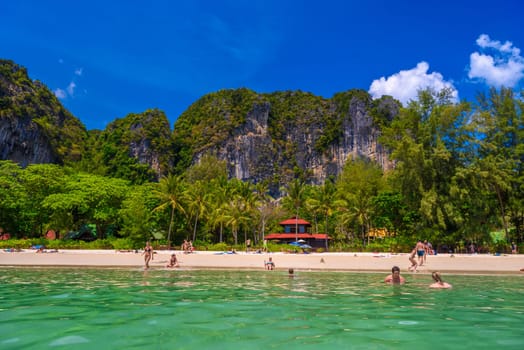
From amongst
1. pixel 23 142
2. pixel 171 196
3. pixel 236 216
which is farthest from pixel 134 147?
pixel 236 216

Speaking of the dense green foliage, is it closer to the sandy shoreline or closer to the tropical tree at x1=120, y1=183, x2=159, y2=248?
the tropical tree at x1=120, y1=183, x2=159, y2=248

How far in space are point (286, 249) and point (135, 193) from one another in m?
24.1

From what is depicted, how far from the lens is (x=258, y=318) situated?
29.9 ft

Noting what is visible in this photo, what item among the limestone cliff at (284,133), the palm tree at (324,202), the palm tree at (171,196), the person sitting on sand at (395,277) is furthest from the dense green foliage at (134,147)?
the person sitting on sand at (395,277)

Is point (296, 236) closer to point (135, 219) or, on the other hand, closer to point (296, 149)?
point (135, 219)

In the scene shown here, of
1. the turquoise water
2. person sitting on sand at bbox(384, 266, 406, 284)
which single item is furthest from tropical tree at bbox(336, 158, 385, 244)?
the turquoise water

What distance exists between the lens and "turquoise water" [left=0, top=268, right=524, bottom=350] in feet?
22.5

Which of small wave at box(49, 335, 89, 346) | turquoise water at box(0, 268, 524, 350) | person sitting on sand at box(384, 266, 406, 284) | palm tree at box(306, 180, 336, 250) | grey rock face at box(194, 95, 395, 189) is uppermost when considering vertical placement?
grey rock face at box(194, 95, 395, 189)

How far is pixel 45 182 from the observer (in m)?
50.8

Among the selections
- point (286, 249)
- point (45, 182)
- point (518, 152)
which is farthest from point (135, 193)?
point (518, 152)

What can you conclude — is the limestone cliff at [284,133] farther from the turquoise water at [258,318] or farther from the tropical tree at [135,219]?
the turquoise water at [258,318]

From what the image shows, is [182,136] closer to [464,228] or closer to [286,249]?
[286,249]

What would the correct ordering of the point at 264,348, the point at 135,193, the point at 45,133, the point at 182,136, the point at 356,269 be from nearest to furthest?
the point at 264,348
the point at 356,269
the point at 135,193
the point at 45,133
the point at 182,136

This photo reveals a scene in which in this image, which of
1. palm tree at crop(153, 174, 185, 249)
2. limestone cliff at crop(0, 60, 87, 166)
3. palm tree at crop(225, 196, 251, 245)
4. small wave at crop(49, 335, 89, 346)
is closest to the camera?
small wave at crop(49, 335, 89, 346)
